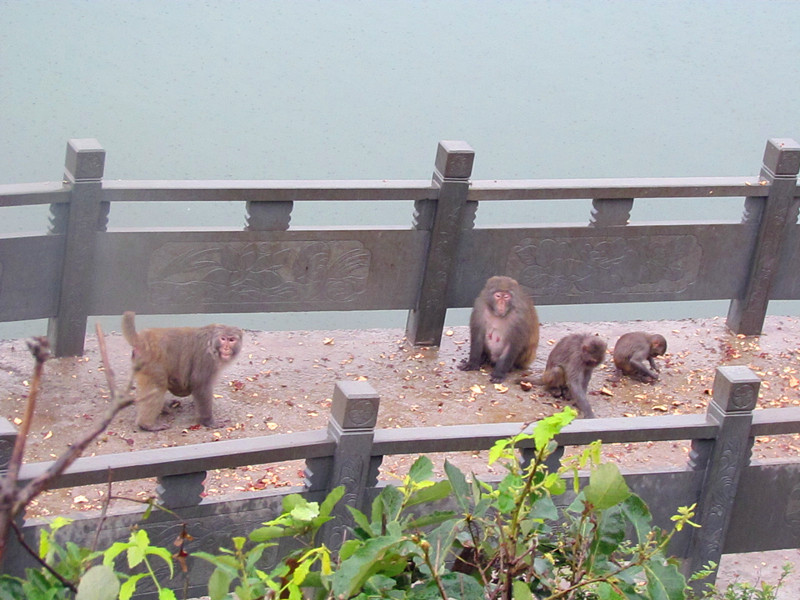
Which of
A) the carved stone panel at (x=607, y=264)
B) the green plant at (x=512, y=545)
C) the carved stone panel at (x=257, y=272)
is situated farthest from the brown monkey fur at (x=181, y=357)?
the green plant at (x=512, y=545)

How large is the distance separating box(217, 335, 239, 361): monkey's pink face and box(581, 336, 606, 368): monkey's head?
217 cm

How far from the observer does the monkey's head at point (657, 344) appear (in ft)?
25.6

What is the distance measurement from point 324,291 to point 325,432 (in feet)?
9.72

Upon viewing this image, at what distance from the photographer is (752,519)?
5629 mm

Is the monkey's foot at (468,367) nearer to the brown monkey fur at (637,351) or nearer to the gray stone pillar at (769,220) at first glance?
the brown monkey fur at (637,351)

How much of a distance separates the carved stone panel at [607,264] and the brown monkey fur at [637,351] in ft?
1.71

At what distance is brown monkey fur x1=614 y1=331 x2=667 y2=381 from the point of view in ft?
25.6

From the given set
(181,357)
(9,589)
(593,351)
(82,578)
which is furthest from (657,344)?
(82,578)

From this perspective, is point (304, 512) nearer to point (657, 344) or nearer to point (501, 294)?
point (501, 294)

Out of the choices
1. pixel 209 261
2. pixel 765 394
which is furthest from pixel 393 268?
pixel 765 394

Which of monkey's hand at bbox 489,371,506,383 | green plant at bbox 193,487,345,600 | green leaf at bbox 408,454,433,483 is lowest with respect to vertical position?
monkey's hand at bbox 489,371,506,383

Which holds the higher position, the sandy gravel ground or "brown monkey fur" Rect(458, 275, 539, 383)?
"brown monkey fur" Rect(458, 275, 539, 383)

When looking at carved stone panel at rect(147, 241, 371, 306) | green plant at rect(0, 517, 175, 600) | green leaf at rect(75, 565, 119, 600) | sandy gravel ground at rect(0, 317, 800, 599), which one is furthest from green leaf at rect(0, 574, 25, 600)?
carved stone panel at rect(147, 241, 371, 306)

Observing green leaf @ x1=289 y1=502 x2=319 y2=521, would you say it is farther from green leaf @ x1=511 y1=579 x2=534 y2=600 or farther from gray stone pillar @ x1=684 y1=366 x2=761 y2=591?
gray stone pillar @ x1=684 y1=366 x2=761 y2=591
